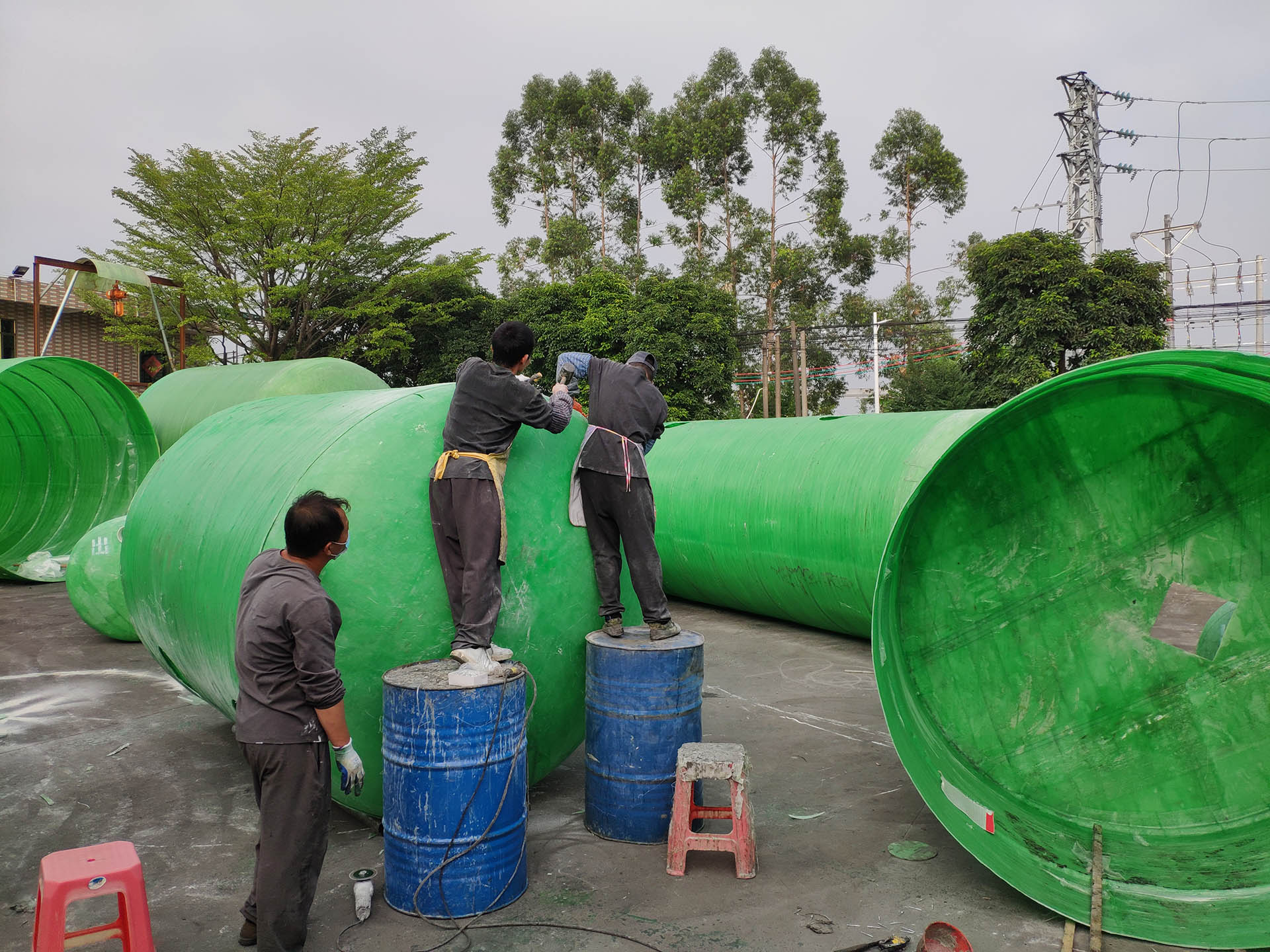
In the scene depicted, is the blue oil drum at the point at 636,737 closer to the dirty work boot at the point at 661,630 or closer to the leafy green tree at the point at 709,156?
the dirty work boot at the point at 661,630

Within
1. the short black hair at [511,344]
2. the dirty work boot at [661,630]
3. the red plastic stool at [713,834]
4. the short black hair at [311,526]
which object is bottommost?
the red plastic stool at [713,834]

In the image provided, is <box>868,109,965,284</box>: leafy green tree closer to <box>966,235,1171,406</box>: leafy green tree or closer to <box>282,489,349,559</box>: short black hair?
<box>966,235,1171,406</box>: leafy green tree

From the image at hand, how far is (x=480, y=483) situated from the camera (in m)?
4.18

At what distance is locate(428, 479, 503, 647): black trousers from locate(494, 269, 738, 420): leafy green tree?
66.2ft

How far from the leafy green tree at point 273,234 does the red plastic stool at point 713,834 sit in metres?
23.2

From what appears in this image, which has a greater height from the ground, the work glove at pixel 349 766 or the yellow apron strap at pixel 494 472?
the yellow apron strap at pixel 494 472

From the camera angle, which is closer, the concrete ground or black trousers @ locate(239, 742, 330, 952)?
black trousers @ locate(239, 742, 330, 952)

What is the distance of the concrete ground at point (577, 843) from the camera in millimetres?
3525

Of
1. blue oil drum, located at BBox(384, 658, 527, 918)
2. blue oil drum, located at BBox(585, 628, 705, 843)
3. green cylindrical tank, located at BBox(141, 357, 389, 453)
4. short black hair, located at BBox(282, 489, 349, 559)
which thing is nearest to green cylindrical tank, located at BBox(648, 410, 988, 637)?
blue oil drum, located at BBox(585, 628, 705, 843)

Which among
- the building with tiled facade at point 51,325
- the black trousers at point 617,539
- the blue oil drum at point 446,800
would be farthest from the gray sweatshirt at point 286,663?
the building with tiled facade at point 51,325

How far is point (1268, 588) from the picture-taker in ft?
13.9

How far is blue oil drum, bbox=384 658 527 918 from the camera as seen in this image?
Result: 3.63 meters

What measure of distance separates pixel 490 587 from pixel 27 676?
Result: 568cm

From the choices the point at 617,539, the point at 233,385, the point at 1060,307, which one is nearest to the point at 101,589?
the point at 233,385
